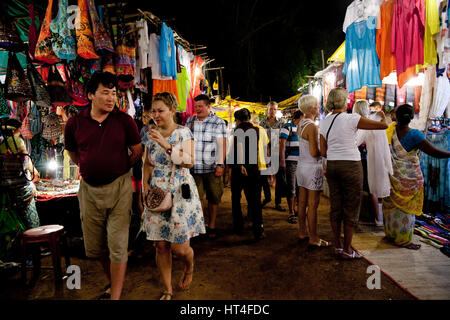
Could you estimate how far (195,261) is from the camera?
3.43 meters

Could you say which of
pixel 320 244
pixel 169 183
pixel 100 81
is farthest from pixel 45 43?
pixel 320 244

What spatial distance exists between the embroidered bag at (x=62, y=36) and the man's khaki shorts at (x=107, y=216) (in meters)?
1.75

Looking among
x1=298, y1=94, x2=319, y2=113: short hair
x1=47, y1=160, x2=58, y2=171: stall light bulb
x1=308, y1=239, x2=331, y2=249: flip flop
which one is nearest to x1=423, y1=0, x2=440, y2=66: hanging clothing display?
x1=298, y1=94, x2=319, y2=113: short hair

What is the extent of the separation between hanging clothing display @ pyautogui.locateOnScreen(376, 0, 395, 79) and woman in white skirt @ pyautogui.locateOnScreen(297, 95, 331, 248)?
1.67m

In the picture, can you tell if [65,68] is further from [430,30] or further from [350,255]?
[430,30]

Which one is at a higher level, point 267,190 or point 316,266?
point 267,190

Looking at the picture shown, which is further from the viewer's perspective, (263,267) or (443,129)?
(443,129)

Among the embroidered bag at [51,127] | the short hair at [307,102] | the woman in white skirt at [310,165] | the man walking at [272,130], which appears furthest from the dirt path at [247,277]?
the short hair at [307,102]

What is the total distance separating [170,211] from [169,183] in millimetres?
278

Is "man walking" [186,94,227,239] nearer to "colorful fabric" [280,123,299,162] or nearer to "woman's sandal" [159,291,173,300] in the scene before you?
"colorful fabric" [280,123,299,162]

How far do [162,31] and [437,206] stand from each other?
651cm

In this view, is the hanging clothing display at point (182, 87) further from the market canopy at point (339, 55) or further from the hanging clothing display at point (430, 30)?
the hanging clothing display at point (430, 30)
